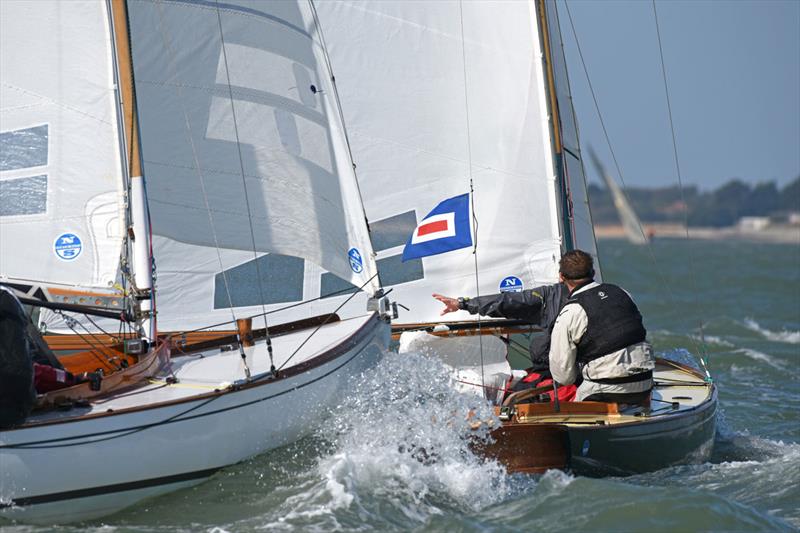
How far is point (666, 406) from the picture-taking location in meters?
5.77

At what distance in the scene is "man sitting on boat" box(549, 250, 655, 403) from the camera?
5.31 metres

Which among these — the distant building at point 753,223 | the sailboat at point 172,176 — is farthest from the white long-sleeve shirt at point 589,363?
the distant building at point 753,223

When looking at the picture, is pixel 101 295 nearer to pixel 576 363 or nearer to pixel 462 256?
pixel 576 363

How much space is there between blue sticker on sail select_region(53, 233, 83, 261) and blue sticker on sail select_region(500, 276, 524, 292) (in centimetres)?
319

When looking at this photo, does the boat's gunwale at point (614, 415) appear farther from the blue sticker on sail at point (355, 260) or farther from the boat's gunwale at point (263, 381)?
the blue sticker on sail at point (355, 260)

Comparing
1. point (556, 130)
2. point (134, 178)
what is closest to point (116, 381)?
point (134, 178)

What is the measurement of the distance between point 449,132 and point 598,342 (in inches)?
121

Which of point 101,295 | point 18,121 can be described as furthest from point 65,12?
point 101,295

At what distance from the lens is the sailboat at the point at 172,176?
18.0 feet

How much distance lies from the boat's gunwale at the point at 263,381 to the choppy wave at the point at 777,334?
8516 mm

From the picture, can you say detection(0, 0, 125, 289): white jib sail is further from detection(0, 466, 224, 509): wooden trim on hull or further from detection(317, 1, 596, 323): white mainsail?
detection(317, 1, 596, 323): white mainsail

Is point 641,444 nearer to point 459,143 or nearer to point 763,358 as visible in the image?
point 459,143

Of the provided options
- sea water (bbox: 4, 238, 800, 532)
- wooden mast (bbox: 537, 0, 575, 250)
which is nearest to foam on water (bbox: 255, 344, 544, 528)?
sea water (bbox: 4, 238, 800, 532)

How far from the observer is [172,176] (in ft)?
19.0
